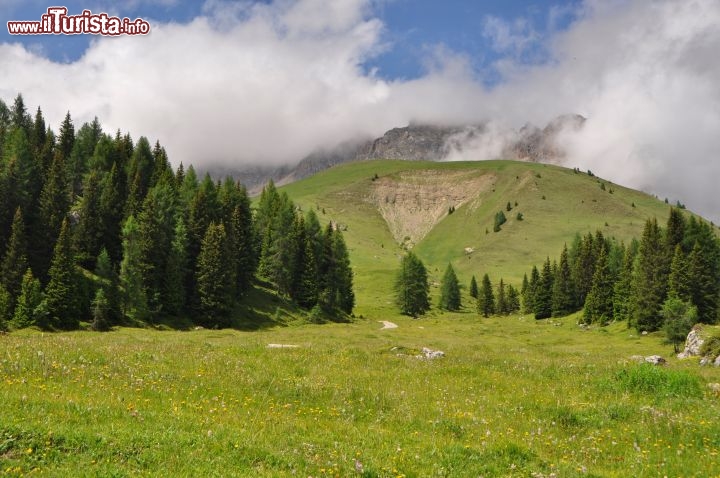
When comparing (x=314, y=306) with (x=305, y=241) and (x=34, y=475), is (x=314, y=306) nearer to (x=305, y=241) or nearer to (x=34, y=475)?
(x=305, y=241)

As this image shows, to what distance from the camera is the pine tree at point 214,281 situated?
72.2 metres

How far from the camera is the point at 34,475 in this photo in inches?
283

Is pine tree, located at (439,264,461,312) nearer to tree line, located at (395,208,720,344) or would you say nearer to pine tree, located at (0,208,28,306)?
tree line, located at (395,208,720,344)

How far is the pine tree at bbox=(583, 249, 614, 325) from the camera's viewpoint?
326 feet

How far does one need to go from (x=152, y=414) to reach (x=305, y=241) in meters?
88.0

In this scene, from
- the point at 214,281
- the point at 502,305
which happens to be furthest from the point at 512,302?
the point at 214,281

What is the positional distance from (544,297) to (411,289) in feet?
120

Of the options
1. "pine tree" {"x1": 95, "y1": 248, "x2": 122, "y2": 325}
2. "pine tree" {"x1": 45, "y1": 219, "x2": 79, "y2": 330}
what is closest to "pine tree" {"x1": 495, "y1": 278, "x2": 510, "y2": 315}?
"pine tree" {"x1": 95, "y1": 248, "x2": 122, "y2": 325}

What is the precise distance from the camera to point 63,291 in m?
60.4

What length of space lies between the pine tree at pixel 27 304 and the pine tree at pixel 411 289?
8638 centimetres

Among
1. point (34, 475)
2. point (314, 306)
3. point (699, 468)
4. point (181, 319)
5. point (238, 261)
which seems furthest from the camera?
point (314, 306)

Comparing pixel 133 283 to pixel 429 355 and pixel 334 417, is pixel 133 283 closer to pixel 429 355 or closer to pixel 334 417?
pixel 429 355

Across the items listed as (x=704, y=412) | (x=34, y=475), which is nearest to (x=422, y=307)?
(x=704, y=412)

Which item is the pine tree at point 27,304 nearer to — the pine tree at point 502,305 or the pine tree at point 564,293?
the pine tree at point 564,293
